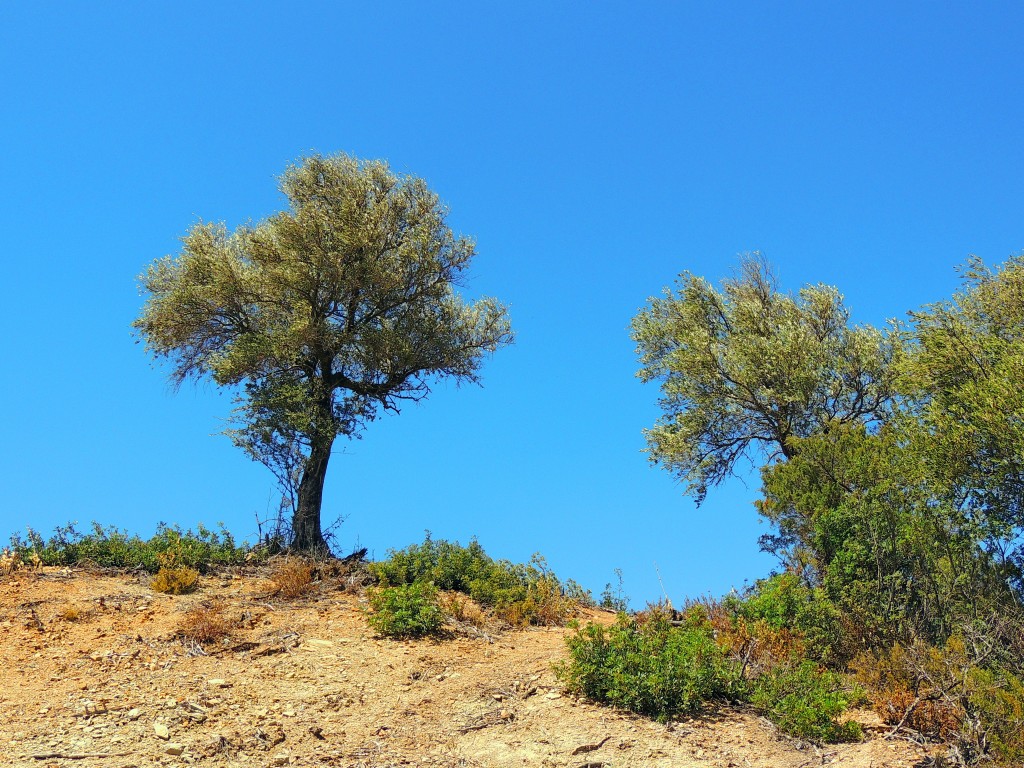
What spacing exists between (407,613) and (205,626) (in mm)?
3264

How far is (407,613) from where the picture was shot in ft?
43.9

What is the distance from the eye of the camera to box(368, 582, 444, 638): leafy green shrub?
13.3 m

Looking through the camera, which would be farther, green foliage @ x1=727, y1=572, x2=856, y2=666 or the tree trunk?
the tree trunk

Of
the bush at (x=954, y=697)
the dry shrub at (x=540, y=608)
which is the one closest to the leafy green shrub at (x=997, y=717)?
the bush at (x=954, y=697)

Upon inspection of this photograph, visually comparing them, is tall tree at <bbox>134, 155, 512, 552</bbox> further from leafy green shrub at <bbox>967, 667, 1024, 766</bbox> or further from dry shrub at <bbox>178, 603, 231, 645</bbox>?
leafy green shrub at <bbox>967, 667, 1024, 766</bbox>

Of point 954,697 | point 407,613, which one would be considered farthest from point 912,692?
point 407,613

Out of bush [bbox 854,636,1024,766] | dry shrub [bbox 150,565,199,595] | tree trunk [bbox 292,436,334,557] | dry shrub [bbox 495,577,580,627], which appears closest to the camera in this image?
bush [bbox 854,636,1024,766]

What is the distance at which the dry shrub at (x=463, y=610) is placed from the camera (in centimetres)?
1434

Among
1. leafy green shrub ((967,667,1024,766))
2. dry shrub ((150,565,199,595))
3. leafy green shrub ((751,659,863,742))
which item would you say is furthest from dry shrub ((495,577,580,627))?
leafy green shrub ((967,667,1024,766))

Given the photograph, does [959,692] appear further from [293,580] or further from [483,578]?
[293,580]

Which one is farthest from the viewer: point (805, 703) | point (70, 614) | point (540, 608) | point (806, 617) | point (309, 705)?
point (540, 608)

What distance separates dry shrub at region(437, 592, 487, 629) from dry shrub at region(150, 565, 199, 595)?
495 centimetres

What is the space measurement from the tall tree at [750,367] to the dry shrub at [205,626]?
16.8 metres

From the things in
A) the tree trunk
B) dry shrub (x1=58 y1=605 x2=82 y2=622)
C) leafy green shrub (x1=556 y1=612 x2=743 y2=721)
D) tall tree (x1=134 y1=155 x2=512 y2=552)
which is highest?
tall tree (x1=134 y1=155 x2=512 y2=552)
